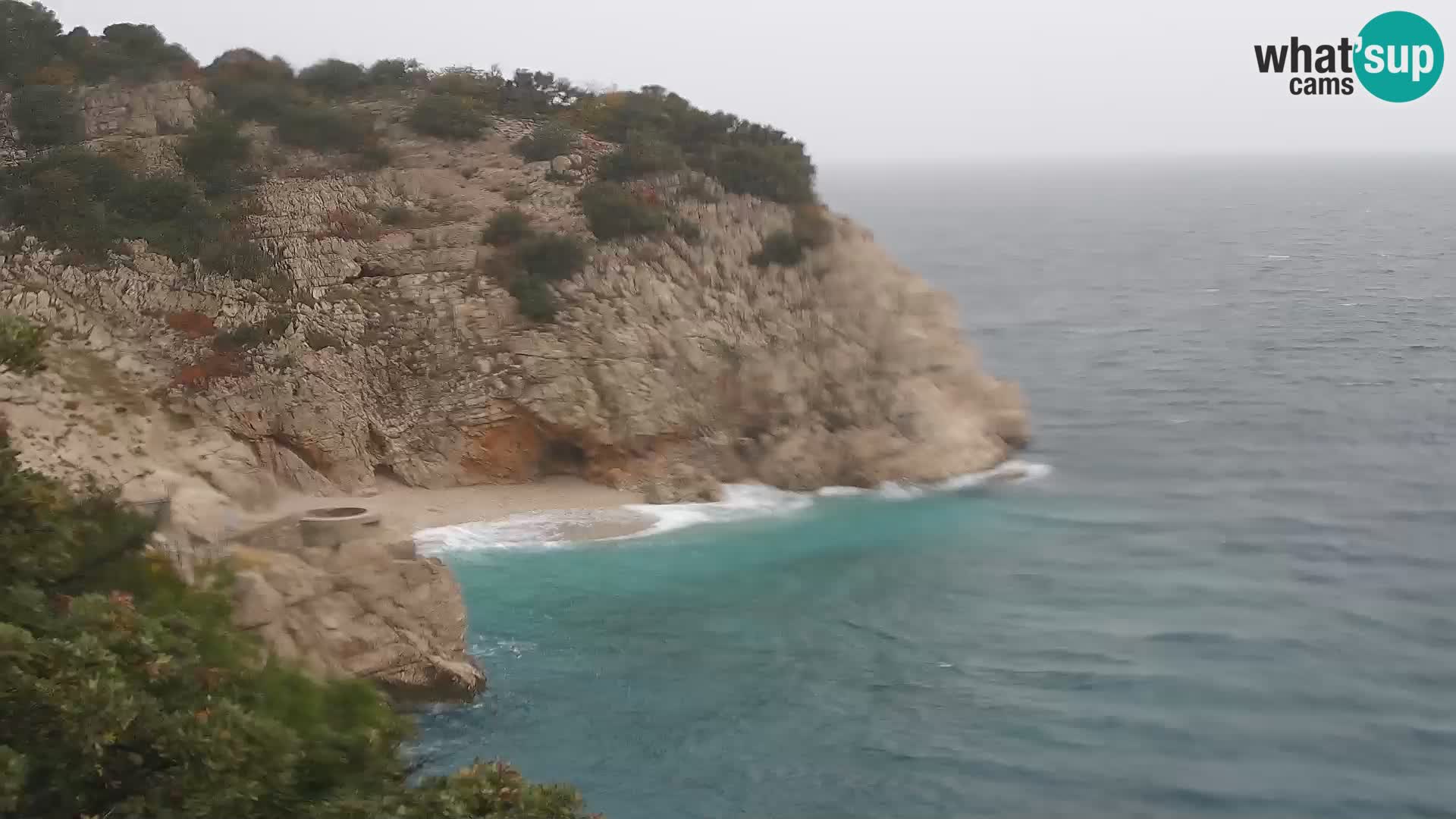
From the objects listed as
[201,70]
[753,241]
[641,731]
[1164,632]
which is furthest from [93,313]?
[1164,632]

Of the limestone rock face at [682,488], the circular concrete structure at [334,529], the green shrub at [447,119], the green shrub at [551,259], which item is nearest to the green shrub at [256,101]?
the green shrub at [447,119]

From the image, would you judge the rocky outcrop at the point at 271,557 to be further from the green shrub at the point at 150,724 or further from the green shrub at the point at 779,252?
the green shrub at the point at 779,252

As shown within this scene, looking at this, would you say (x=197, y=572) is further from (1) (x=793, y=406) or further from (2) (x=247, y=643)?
(1) (x=793, y=406)

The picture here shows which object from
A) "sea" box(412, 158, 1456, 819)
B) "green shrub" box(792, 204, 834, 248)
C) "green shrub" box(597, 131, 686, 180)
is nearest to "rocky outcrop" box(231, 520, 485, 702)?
"sea" box(412, 158, 1456, 819)

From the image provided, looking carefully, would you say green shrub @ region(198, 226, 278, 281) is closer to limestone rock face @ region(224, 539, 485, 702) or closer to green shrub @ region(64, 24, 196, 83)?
green shrub @ region(64, 24, 196, 83)

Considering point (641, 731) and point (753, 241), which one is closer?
point (641, 731)

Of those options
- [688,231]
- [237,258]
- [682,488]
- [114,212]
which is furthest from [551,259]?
[114,212]
